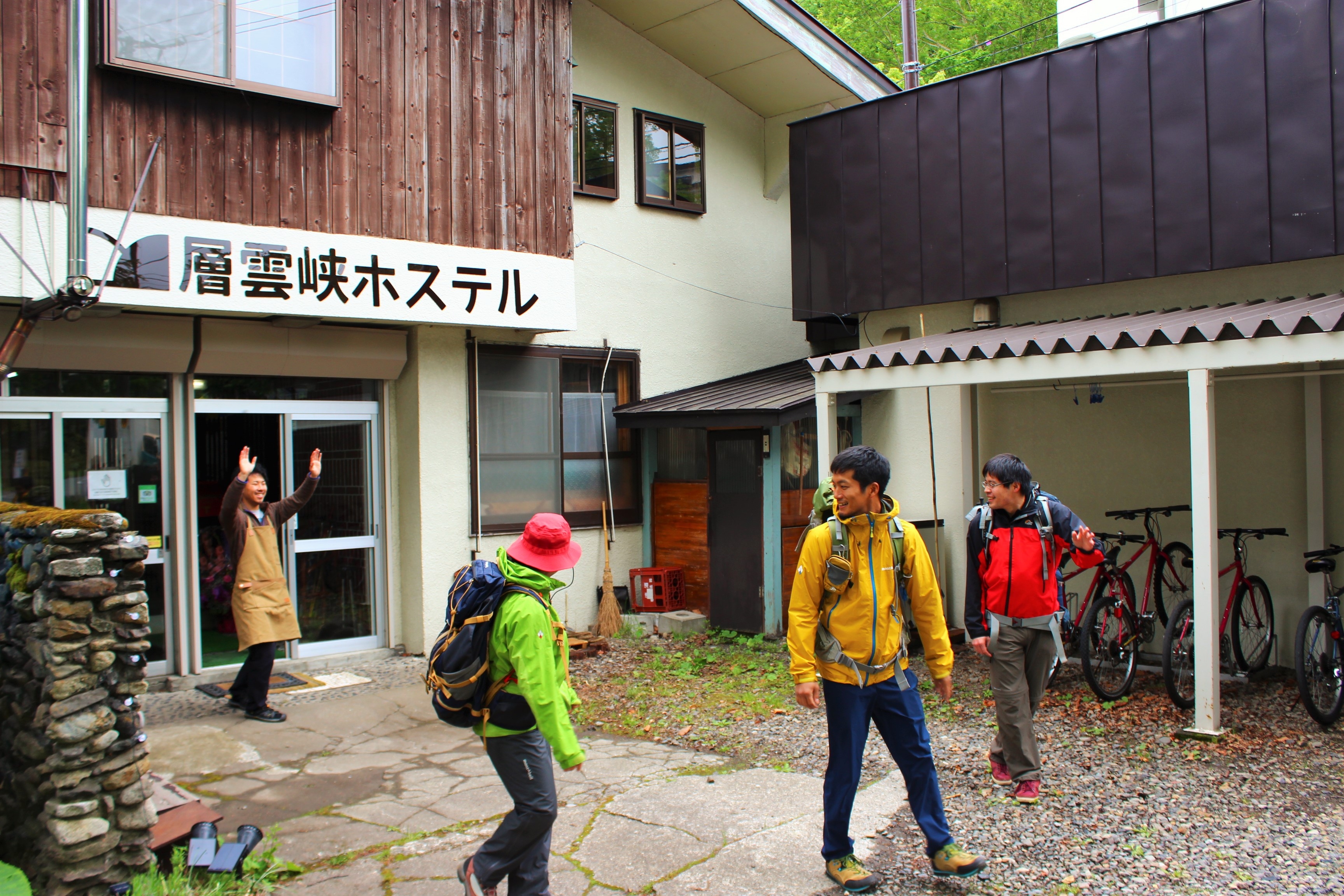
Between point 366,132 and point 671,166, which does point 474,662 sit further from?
point 671,166

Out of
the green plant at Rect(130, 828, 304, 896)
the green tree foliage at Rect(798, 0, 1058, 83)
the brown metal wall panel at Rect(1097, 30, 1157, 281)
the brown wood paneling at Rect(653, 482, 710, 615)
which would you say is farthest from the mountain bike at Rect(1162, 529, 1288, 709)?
the green tree foliage at Rect(798, 0, 1058, 83)

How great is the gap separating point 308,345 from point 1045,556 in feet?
19.8

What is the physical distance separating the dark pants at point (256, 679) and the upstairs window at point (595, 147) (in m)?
5.64

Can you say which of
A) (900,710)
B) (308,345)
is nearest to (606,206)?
(308,345)

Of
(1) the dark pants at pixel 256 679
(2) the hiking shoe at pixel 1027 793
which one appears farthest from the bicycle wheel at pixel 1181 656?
(1) the dark pants at pixel 256 679

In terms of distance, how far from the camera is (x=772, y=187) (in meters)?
12.4

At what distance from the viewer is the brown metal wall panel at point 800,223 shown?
10352 millimetres

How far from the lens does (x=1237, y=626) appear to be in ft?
23.8

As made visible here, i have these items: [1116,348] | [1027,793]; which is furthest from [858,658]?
[1116,348]

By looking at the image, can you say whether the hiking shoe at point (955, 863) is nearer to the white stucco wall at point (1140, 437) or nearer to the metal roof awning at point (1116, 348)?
the metal roof awning at point (1116, 348)

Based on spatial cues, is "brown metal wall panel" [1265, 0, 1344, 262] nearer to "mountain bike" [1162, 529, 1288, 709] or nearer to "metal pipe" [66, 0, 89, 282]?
"mountain bike" [1162, 529, 1288, 709]

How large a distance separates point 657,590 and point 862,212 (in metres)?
4.31

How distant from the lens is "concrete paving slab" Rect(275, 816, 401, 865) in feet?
16.0

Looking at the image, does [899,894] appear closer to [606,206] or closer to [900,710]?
[900,710]
